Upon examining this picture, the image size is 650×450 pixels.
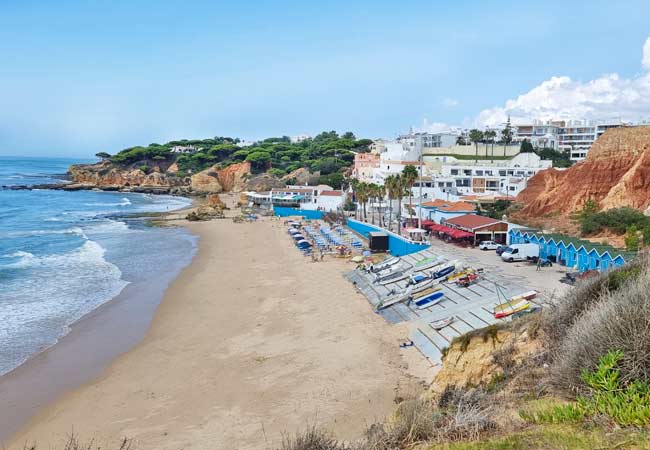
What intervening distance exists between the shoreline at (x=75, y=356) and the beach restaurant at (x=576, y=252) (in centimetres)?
2017

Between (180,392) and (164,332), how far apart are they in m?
6.28

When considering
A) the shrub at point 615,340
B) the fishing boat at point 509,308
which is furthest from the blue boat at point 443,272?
the shrub at point 615,340

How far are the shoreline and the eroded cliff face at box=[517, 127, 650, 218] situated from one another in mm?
29530

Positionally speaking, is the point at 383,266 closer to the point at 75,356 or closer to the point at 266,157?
the point at 75,356

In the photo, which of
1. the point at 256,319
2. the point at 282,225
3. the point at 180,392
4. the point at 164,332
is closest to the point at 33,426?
the point at 180,392

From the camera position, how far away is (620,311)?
7.37 m

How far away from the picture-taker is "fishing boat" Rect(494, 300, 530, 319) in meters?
17.8

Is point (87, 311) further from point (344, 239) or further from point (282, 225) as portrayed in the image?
point (282, 225)

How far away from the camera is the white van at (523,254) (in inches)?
1100

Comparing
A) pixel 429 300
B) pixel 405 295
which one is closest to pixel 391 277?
pixel 405 295

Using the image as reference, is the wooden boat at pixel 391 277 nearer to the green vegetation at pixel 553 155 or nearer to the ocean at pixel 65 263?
the ocean at pixel 65 263

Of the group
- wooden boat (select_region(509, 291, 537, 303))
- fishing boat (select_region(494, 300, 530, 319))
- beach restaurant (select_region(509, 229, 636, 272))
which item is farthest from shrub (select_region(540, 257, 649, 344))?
beach restaurant (select_region(509, 229, 636, 272))

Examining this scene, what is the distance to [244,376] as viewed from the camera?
660 inches

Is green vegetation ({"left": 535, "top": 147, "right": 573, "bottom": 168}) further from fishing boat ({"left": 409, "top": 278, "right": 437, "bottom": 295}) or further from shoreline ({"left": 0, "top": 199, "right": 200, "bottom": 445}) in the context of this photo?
shoreline ({"left": 0, "top": 199, "right": 200, "bottom": 445})
